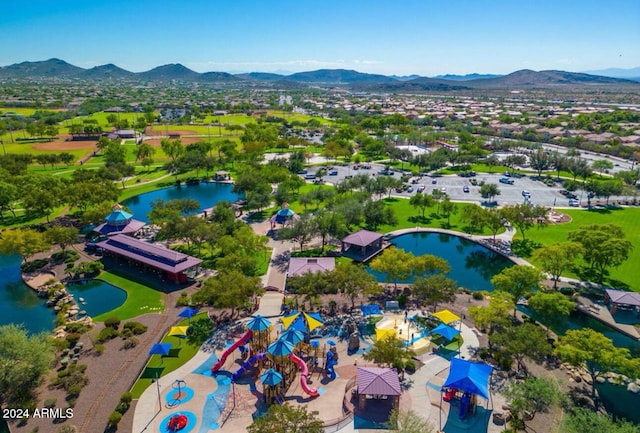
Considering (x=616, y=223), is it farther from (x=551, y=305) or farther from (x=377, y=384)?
(x=377, y=384)

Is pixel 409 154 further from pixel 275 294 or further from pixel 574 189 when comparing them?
pixel 275 294

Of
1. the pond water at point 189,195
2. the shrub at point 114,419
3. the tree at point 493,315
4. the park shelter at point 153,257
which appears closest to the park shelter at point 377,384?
the tree at point 493,315

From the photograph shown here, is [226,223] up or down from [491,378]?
up

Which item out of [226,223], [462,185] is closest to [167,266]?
[226,223]

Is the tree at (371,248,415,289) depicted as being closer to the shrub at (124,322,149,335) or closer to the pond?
the shrub at (124,322,149,335)

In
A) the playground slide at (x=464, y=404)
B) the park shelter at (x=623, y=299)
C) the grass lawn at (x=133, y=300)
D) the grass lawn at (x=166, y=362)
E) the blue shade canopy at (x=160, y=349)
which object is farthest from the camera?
the grass lawn at (x=133, y=300)

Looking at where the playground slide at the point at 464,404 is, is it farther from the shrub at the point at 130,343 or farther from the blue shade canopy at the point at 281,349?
the shrub at the point at 130,343
